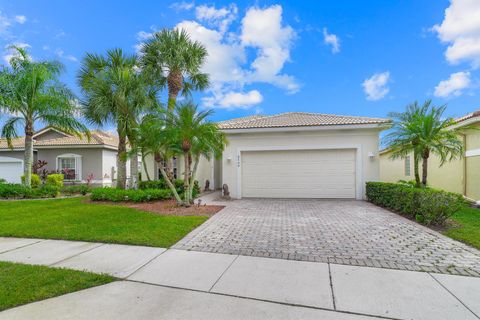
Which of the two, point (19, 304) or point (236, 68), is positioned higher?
point (236, 68)

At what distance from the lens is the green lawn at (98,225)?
17.9 ft

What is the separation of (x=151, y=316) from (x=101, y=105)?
1089 cm

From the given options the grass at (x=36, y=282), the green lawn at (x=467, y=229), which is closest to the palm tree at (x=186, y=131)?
the grass at (x=36, y=282)

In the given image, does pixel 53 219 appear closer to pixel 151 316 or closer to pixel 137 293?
pixel 137 293

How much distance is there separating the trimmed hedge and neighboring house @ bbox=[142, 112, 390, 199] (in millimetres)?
2026

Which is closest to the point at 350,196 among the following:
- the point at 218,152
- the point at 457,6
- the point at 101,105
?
the point at 218,152

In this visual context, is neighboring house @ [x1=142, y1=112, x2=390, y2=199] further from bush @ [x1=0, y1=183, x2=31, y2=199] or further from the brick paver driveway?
bush @ [x1=0, y1=183, x2=31, y2=199]

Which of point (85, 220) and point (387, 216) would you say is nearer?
point (85, 220)

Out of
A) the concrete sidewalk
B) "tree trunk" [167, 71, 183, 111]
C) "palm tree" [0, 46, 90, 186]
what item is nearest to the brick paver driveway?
the concrete sidewalk

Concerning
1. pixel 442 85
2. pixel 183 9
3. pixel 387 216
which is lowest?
pixel 387 216

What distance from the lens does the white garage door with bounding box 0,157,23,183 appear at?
59.0ft

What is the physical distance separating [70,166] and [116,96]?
9.84 m

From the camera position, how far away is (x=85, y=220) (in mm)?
7105

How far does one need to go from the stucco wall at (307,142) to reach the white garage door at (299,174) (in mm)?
381
